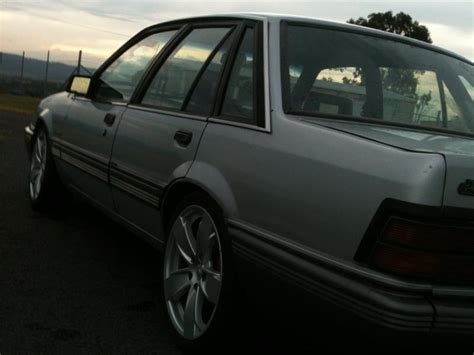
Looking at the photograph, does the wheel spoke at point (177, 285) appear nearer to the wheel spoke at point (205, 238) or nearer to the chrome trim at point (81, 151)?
the wheel spoke at point (205, 238)

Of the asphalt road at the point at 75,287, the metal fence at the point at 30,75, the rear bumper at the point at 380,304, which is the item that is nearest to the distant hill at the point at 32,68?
the metal fence at the point at 30,75

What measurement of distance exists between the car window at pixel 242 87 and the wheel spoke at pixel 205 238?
50 centimetres

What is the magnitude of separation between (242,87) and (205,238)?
2.43ft

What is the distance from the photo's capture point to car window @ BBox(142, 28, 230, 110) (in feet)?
11.4

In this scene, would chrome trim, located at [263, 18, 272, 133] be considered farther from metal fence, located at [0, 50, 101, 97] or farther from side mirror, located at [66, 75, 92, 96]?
metal fence, located at [0, 50, 101, 97]

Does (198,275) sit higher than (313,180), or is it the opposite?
(313,180)

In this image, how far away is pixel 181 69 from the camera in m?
3.68

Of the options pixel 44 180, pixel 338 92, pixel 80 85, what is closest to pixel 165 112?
pixel 338 92

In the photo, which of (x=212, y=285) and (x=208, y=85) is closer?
(x=212, y=285)

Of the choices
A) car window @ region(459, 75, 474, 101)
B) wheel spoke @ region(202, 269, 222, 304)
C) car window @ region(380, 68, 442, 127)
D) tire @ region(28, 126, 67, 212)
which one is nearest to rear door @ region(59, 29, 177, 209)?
tire @ region(28, 126, 67, 212)

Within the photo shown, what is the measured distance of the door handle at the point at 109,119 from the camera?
4.05 metres

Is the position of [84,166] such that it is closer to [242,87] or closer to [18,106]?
[242,87]

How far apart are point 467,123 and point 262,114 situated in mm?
1189

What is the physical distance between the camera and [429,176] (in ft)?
6.56
